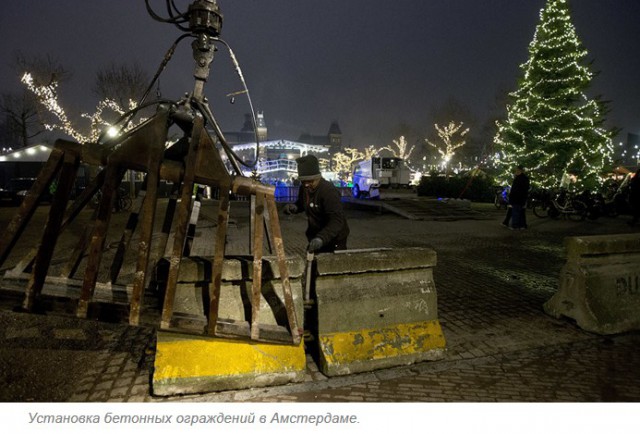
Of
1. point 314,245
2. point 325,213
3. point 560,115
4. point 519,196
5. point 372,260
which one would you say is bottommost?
point 372,260

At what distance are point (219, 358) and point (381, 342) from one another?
1.53 m

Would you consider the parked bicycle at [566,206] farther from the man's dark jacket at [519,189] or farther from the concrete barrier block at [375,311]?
the concrete barrier block at [375,311]

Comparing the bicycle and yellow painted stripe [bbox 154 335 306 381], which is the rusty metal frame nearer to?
yellow painted stripe [bbox 154 335 306 381]

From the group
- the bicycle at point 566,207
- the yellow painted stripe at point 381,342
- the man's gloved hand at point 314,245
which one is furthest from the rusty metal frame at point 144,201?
the bicycle at point 566,207

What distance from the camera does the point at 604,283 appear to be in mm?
4203

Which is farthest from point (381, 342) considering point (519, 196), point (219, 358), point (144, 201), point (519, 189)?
point (519, 196)

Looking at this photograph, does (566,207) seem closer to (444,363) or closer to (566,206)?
(566,206)

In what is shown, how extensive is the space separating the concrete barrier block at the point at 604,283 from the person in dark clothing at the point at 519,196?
7308 millimetres

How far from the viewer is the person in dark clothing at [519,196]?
36.4 feet

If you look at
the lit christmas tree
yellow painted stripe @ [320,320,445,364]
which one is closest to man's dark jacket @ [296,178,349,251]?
yellow painted stripe @ [320,320,445,364]

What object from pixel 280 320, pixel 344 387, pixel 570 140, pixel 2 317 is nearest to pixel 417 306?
pixel 344 387

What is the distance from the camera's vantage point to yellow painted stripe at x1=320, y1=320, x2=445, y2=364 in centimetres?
321

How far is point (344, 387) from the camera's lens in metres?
2.96

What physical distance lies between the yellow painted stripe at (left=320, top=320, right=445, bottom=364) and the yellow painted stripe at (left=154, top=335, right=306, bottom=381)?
13.0 inches
